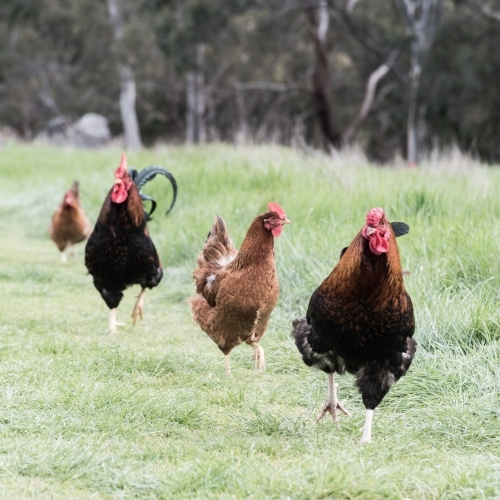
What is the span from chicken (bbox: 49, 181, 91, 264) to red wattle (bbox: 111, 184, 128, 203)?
12.1 feet

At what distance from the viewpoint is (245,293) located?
16.7 ft

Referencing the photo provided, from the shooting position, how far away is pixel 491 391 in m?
4.40

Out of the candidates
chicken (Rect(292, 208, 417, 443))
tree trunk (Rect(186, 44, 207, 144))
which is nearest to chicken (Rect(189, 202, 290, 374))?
chicken (Rect(292, 208, 417, 443))

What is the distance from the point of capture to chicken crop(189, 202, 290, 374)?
5.09 metres

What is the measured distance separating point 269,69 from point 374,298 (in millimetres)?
31402

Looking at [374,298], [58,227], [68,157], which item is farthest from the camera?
[68,157]

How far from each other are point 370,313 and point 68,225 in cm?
656

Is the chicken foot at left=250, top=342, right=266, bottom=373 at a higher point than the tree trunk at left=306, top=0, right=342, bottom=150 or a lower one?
higher

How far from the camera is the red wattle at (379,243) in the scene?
143 inches

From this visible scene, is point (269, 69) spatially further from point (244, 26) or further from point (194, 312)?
point (194, 312)

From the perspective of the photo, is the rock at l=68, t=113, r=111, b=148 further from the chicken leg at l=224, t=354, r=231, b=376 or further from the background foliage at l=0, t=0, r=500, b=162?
the chicken leg at l=224, t=354, r=231, b=376

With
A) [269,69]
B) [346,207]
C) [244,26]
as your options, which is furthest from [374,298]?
[269,69]

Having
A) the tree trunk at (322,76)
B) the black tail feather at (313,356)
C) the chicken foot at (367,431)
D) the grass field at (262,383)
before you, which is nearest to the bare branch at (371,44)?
the tree trunk at (322,76)

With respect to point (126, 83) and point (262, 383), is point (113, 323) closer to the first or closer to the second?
point (262, 383)
